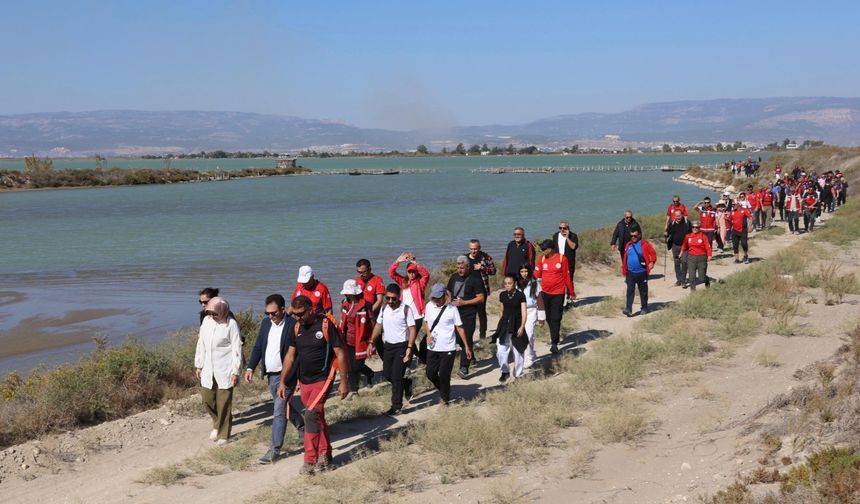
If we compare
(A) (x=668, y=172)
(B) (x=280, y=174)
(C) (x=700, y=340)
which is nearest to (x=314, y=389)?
(C) (x=700, y=340)

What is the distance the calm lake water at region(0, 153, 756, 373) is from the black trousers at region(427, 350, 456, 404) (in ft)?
25.7

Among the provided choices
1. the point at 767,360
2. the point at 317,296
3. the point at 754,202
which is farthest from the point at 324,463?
the point at 754,202

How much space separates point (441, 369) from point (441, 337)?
0.35 meters

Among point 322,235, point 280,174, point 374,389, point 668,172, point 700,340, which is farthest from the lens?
point 280,174

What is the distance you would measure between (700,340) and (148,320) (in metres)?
11.3

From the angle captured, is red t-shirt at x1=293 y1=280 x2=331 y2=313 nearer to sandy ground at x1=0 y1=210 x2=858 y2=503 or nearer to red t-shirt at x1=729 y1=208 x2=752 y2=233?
sandy ground at x1=0 y1=210 x2=858 y2=503

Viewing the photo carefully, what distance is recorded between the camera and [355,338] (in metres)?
8.94

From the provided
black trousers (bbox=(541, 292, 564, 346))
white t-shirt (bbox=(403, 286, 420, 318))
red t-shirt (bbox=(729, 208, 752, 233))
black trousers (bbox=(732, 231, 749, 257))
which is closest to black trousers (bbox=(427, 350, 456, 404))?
white t-shirt (bbox=(403, 286, 420, 318))

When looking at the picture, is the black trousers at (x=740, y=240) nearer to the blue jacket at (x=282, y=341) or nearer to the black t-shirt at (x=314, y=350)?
the blue jacket at (x=282, y=341)

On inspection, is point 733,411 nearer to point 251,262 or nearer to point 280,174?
point 251,262

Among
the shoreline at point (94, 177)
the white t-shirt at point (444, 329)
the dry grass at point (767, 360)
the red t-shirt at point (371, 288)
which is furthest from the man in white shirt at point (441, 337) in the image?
the shoreline at point (94, 177)

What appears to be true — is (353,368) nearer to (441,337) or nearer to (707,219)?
(441,337)

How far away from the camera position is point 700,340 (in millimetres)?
10305

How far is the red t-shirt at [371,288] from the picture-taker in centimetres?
910
